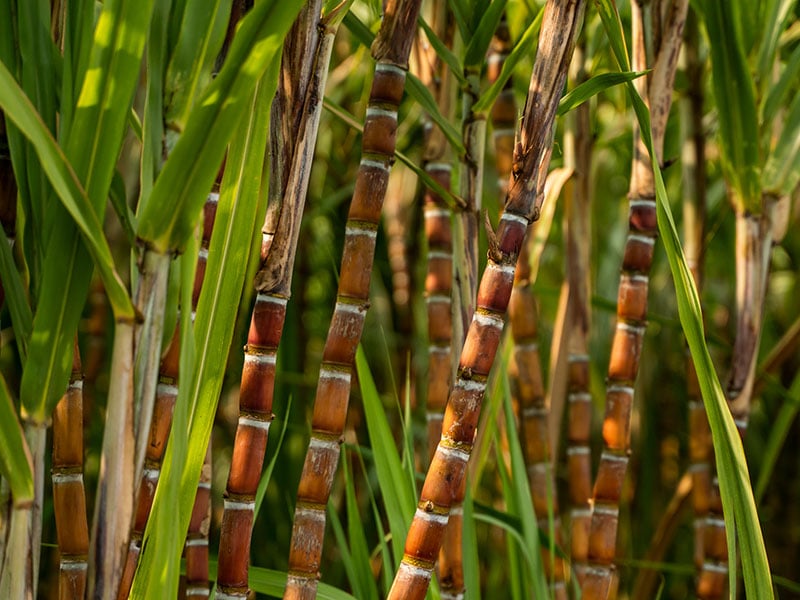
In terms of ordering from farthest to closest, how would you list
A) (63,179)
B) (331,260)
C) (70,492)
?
(331,260) < (70,492) < (63,179)

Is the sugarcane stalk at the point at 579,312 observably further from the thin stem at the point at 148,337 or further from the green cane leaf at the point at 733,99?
the thin stem at the point at 148,337

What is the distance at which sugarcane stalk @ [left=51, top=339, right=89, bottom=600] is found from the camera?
408mm

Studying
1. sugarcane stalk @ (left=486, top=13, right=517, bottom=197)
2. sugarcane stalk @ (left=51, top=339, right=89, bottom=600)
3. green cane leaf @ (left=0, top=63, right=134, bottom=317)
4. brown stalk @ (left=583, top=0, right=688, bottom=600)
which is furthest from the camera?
sugarcane stalk @ (left=486, top=13, right=517, bottom=197)

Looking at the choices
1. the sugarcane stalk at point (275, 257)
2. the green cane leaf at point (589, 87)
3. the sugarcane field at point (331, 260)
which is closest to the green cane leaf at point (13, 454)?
the sugarcane field at point (331, 260)

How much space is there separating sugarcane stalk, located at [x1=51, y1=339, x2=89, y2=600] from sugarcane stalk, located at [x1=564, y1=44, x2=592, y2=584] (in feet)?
1.28

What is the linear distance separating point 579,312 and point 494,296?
32cm

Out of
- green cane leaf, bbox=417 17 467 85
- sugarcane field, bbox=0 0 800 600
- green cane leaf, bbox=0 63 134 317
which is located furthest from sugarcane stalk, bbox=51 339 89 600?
green cane leaf, bbox=417 17 467 85

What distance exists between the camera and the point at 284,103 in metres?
0.40

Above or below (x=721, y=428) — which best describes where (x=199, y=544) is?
below

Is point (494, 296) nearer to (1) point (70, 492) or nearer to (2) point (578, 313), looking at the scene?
(1) point (70, 492)

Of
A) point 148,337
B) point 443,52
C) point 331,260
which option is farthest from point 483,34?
point 148,337

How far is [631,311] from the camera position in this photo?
55 cm

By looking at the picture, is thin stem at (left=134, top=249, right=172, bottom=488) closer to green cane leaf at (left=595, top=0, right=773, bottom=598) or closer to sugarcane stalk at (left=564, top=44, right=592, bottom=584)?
green cane leaf at (left=595, top=0, right=773, bottom=598)

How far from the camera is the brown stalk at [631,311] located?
54cm
